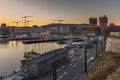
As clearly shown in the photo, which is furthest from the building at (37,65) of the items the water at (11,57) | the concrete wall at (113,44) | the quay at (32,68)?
the concrete wall at (113,44)

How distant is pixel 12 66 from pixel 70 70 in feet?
37.0

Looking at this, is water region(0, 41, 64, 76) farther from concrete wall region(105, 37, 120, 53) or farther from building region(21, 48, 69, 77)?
concrete wall region(105, 37, 120, 53)

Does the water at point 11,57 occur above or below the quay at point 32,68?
below

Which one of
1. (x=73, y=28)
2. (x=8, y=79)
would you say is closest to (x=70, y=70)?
(x=8, y=79)

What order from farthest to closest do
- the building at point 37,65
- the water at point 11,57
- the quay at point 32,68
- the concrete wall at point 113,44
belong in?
the water at point 11,57 < the concrete wall at point 113,44 < the building at point 37,65 < the quay at point 32,68

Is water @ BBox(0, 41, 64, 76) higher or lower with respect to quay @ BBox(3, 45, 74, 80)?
lower

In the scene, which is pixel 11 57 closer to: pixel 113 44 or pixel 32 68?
pixel 113 44

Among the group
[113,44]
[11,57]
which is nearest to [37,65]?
[113,44]

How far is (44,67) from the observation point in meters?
29.0

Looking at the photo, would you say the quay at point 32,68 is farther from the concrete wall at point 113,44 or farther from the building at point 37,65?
the concrete wall at point 113,44

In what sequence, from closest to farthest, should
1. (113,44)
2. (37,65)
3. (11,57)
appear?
1. (37,65)
2. (113,44)
3. (11,57)

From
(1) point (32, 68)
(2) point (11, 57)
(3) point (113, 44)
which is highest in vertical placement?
(3) point (113, 44)

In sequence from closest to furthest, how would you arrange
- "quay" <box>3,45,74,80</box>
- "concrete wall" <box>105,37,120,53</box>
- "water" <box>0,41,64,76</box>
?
1. "quay" <box>3,45,74,80</box>
2. "concrete wall" <box>105,37,120,53</box>
3. "water" <box>0,41,64,76</box>

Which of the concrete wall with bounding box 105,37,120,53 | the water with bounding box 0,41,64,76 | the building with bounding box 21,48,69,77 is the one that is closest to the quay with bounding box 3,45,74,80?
the building with bounding box 21,48,69,77
